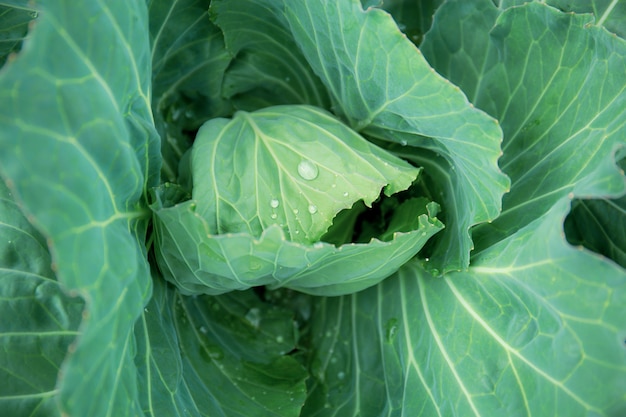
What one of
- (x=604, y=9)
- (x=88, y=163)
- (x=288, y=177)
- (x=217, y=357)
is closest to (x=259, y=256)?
(x=288, y=177)

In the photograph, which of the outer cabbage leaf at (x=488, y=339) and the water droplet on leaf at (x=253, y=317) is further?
the water droplet on leaf at (x=253, y=317)

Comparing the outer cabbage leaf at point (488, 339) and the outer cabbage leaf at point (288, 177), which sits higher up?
the outer cabbage leaf at point (288, 177)

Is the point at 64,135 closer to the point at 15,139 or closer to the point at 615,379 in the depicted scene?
the point at 15,139

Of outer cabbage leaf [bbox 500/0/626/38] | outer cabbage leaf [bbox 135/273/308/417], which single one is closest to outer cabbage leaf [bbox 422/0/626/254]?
outer cabbage leaf [bbox 500/0/626/38]

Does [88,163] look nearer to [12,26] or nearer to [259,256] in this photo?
[259,256]

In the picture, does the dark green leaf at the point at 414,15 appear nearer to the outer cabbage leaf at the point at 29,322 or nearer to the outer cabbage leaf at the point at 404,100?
the outer cabbage leaf at the point at 404,100

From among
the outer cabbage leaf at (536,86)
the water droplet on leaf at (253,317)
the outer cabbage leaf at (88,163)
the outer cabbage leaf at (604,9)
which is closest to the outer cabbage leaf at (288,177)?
the outer cabbage leaf at (88,163)

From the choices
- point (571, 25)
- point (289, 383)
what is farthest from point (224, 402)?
point (571, 25)
